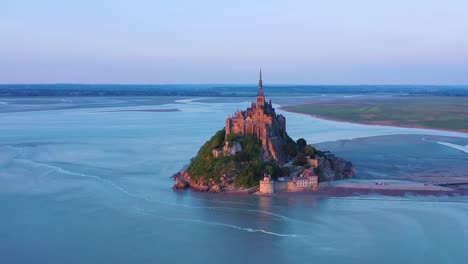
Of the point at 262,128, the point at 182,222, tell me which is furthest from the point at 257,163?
the point at 182,222

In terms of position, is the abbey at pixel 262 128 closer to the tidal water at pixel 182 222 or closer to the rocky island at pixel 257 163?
the rocky island at pixel 257 163

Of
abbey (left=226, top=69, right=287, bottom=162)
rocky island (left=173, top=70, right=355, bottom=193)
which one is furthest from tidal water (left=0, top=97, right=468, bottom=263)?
abbey (left=226, top=69, right=287, bottom=162)

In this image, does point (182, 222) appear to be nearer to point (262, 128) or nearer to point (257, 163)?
point (257, 163)

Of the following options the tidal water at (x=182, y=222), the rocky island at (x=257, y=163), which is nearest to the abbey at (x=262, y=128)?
the rocky island at (x=257, y=163)

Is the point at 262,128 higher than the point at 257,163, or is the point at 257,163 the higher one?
the point at 262,128

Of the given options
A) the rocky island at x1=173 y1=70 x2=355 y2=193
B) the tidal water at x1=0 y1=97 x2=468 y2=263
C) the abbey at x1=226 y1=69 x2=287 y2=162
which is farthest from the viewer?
the abbey at x1=226 y1=69 x2=287 y2=162

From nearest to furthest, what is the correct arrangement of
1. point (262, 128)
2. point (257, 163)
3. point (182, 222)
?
point (182, 222) → point (257, 163) → point (262, 128)

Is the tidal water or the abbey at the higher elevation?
the abbey

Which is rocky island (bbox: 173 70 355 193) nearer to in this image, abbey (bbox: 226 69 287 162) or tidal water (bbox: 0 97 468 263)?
abbey (bbox: 226 69 287 162)

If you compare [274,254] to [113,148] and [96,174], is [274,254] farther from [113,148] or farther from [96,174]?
[113,148]

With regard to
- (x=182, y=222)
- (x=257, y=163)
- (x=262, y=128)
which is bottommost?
(x=182, y=222)
